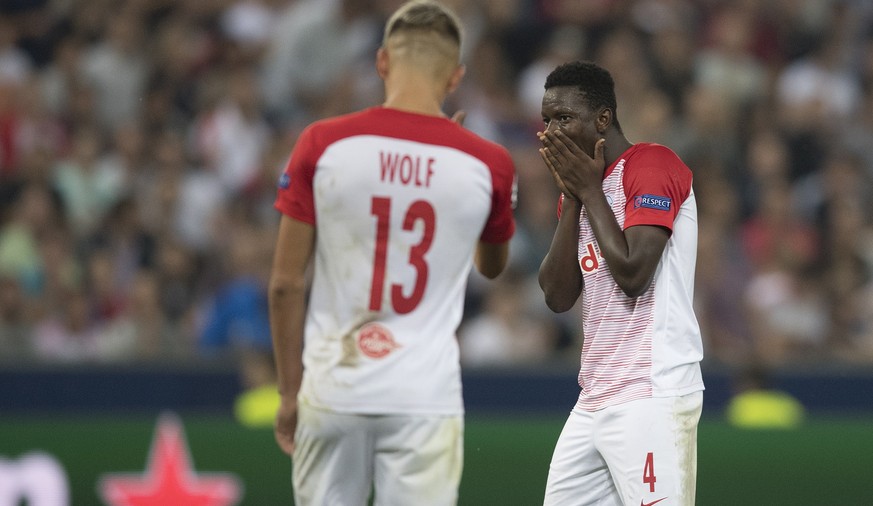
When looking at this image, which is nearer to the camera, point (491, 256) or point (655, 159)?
point (655, 159)

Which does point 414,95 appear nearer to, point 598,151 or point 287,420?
point 598,151

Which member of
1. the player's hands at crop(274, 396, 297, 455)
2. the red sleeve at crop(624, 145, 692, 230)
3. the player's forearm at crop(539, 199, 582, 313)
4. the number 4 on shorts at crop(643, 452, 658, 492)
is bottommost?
the number 4 on shorts at crop(643, 452, 658, 492)

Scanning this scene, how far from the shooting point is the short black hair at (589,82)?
423 cm

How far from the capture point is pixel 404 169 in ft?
15.0

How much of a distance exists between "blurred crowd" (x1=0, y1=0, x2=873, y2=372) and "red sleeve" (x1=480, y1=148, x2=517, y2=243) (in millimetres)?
3697

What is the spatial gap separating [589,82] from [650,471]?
1.20 metres

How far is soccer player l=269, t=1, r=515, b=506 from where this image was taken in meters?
4.54

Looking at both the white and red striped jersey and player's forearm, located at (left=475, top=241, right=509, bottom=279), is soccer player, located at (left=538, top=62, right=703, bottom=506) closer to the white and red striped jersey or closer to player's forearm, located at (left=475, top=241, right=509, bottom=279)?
the white and red striped jersey

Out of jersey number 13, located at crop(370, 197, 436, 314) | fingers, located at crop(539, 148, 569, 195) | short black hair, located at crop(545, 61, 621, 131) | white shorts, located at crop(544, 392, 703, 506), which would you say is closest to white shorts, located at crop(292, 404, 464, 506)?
jersey number 13, located at crop(370, 197, 436, 314)

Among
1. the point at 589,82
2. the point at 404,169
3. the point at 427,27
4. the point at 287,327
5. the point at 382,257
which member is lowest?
the point at 287,327

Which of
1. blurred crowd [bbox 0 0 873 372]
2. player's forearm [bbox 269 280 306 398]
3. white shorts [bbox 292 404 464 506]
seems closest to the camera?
white shorts [bbox 292 404 464 506]

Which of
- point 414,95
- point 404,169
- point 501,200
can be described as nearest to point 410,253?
point 404,169

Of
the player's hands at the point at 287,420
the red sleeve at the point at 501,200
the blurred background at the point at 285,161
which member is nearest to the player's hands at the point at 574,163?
the red sleeve at the point at 501,200

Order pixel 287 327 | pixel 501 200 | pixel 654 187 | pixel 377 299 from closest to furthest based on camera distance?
pixel 654 187 < pixel 377 299 < pixel 287 327 < pixel 501 200
